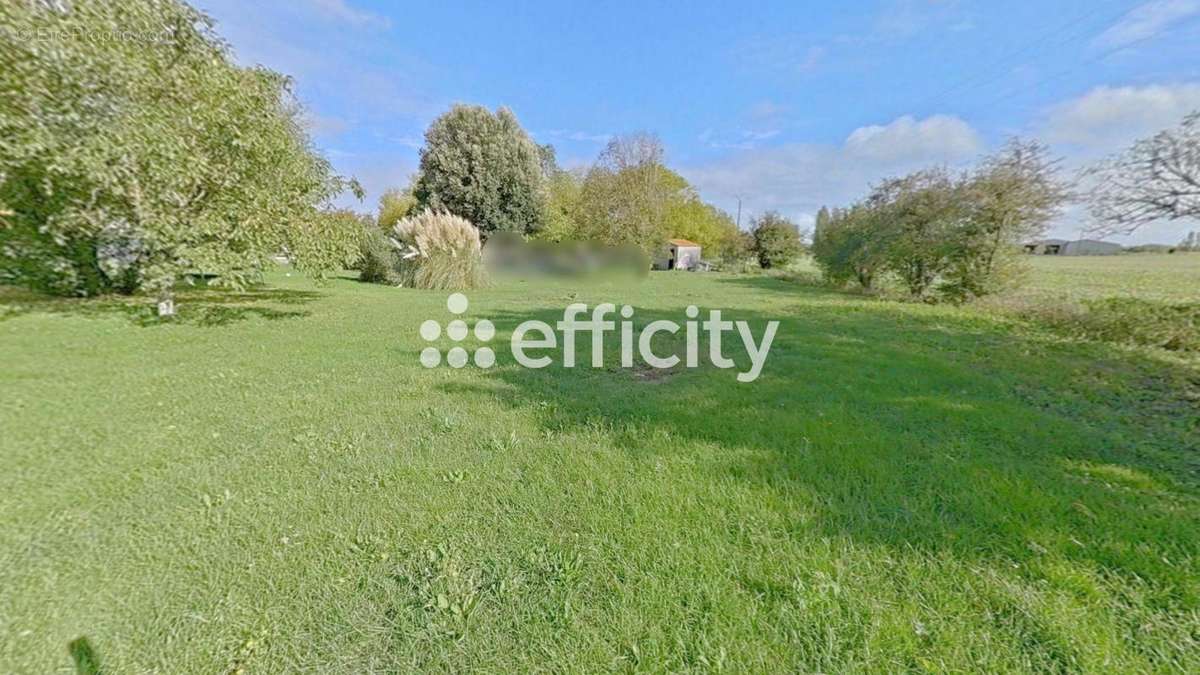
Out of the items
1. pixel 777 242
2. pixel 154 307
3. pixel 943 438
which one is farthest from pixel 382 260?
pixel 777 242

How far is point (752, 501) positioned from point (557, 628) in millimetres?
1348

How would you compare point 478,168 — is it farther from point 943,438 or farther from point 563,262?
point 943,438

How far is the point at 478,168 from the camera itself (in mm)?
26188

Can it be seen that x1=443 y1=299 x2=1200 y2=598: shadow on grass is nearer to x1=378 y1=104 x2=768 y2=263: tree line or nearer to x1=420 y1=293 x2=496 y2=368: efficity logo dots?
x1=420 y1=293 x2=496 y2=368: efficity logo dots

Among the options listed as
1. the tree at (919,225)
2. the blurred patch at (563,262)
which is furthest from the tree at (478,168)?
the tree at (919,225)

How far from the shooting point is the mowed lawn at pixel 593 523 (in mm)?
1776

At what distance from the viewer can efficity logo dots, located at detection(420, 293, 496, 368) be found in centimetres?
609

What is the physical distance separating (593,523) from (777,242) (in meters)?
32.4

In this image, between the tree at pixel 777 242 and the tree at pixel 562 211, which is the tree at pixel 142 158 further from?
the tree at pixel 777 242

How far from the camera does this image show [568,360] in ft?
20.4

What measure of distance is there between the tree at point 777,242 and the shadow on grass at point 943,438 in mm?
26010

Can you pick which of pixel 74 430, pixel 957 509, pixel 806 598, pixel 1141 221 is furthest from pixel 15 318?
pixel 1141 221

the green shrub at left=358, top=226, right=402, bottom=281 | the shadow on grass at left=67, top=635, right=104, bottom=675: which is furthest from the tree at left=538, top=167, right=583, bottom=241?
the shadow on grass at left=67, top=635, right=104, bottom=675

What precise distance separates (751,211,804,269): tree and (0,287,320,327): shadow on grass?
1105 inches
